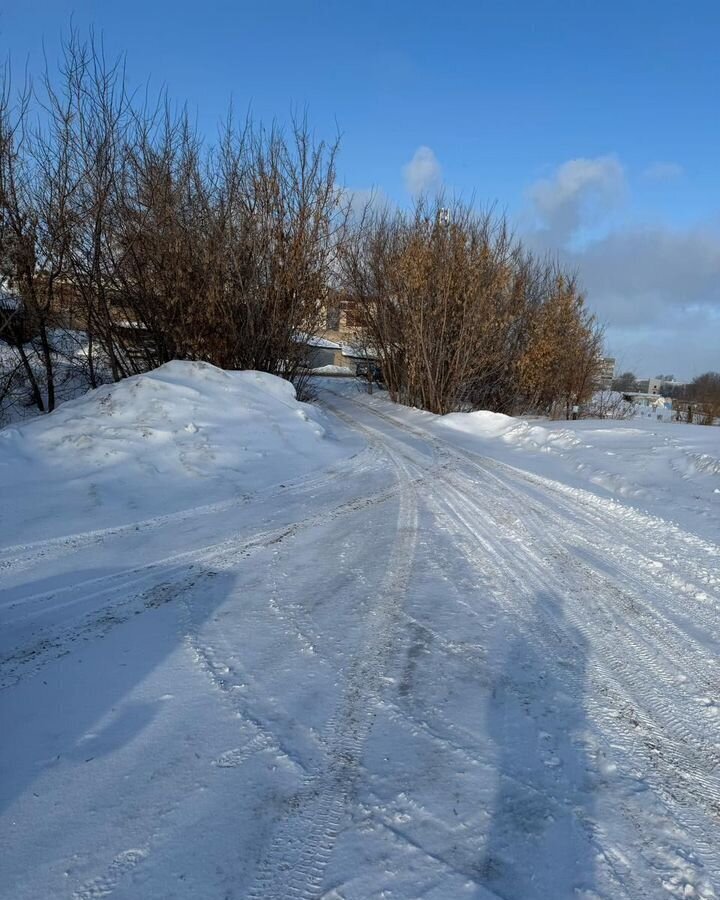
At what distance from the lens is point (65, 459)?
675 cm

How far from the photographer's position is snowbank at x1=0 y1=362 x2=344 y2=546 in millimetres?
5793

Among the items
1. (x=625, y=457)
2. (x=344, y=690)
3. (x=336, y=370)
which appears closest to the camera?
(x=344, y=690)

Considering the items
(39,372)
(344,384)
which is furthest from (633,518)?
(344,384)

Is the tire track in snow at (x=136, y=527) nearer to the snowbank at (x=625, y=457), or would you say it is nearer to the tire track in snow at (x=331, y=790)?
the tire track in snow at (x=331, y=790)

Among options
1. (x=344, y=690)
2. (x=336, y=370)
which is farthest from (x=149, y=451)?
(x=336, y=370)

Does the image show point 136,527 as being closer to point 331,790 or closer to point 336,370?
point 331,790

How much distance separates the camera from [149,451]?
722cm

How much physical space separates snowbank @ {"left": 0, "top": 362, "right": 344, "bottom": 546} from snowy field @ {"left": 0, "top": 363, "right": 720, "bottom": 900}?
0.17 feet

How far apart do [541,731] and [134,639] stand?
234 cm

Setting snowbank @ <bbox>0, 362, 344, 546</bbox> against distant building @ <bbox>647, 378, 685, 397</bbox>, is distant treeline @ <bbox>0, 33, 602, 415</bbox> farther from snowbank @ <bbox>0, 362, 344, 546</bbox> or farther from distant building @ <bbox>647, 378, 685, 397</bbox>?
distant building @ <bbox>647, 378, 685, 397</bbox>

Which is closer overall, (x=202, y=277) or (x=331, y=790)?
(x=331, y=790)

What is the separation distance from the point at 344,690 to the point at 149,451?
16.6 ft

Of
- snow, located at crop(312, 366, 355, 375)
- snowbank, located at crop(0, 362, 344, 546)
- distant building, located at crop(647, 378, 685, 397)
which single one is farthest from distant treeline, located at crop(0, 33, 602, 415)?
distant building, located at crop(647, 378, 685, 397)

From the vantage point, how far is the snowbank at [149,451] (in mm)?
5793
